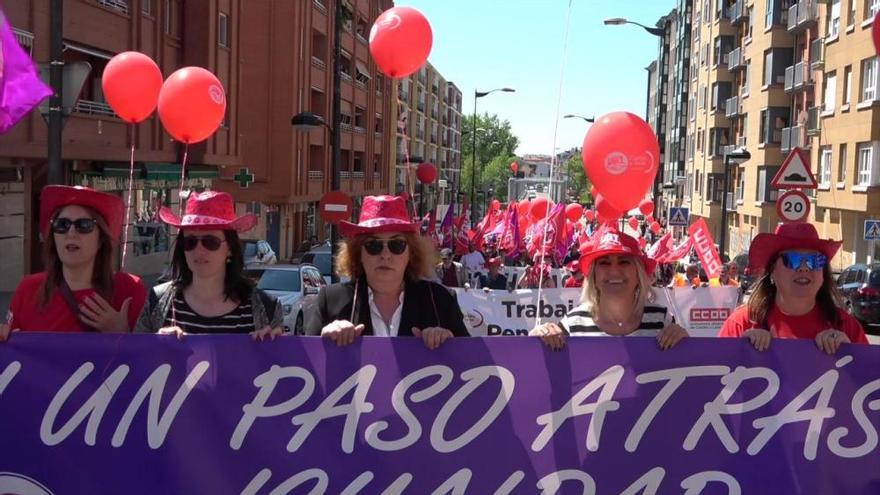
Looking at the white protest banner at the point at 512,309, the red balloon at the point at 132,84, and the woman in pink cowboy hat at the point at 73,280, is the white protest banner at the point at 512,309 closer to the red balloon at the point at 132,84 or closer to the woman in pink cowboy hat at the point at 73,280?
the red balloon at the point at 132,84

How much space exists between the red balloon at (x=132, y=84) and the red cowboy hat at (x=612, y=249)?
20.2ft

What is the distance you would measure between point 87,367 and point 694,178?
6154cm

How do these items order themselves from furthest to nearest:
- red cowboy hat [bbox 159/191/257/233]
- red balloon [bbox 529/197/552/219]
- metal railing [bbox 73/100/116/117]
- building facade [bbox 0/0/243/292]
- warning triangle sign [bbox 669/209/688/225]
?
warning triangle sign [bbox 669/209/688/225], red balloon [bbox 529/197/552/219], metal railing [bbox 73/100/116/117], building facade [bbox 0/0/243/292], red cowboy hat [bbox 159/191/257/233]

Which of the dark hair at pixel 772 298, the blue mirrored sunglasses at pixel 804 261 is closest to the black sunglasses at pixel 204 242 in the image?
the dark hair at pixel 772 298

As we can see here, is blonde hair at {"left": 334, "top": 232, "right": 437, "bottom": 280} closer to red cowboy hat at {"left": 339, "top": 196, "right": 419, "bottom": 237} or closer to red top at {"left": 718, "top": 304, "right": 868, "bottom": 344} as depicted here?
red cowboy hat at {"left": 339, "top": 196, "right": 419, "bottom": 237}

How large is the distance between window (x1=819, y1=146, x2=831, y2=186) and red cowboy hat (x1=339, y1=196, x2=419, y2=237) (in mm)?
35045

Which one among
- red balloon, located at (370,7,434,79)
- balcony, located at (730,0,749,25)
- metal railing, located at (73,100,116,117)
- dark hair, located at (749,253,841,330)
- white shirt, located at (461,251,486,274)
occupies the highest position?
balcony, located at (730,0,749,25)

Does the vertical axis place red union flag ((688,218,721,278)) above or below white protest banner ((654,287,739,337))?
above

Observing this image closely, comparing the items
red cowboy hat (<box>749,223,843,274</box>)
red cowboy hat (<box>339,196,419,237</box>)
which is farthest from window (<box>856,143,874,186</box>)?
red cowboy hat (<box>339,196,419,237</box>)

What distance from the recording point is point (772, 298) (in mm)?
4688

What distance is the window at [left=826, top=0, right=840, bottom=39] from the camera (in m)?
35.8

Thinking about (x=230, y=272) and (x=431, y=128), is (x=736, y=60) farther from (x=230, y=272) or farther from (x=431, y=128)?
(x=431, y=128)

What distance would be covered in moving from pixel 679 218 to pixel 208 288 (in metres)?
25.3

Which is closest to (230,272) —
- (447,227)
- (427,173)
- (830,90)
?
(427,173)
